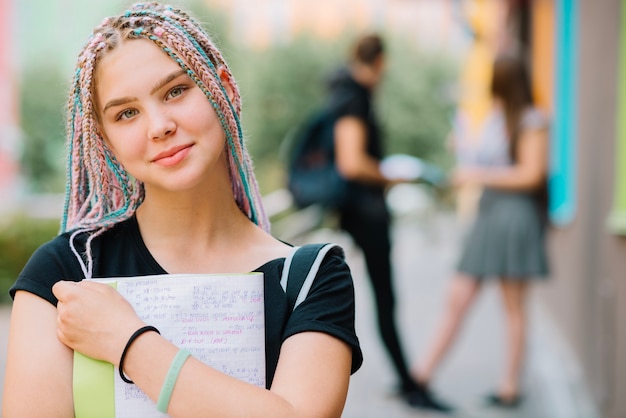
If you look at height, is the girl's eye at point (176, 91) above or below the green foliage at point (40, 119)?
above

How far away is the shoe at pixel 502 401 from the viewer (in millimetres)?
5281

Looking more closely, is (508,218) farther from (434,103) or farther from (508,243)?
(434,103)

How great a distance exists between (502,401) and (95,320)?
166 inches

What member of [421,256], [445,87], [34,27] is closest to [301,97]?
[445,87]

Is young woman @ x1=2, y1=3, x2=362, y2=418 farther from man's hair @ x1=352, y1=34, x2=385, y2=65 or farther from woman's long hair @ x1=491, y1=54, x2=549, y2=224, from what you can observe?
woman's long hair @ x1=491, y1=54, x2=549, y2=224

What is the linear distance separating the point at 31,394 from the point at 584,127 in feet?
16.4

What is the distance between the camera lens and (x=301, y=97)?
28.0m

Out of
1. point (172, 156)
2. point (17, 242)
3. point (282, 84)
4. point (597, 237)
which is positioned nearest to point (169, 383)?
point (172, 156)

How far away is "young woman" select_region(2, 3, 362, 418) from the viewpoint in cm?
146

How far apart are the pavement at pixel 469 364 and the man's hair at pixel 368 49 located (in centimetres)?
197

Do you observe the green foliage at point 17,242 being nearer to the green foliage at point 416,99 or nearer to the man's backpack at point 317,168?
the man's backpack at point 317,168

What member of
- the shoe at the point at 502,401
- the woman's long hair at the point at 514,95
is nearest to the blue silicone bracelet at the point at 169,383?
the woman's long hair at the point at 514,95

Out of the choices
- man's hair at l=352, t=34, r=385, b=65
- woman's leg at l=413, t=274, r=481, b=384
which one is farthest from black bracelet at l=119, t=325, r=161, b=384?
woman's leg at l=413, t=274, r=481, b=384

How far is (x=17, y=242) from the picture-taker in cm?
988
